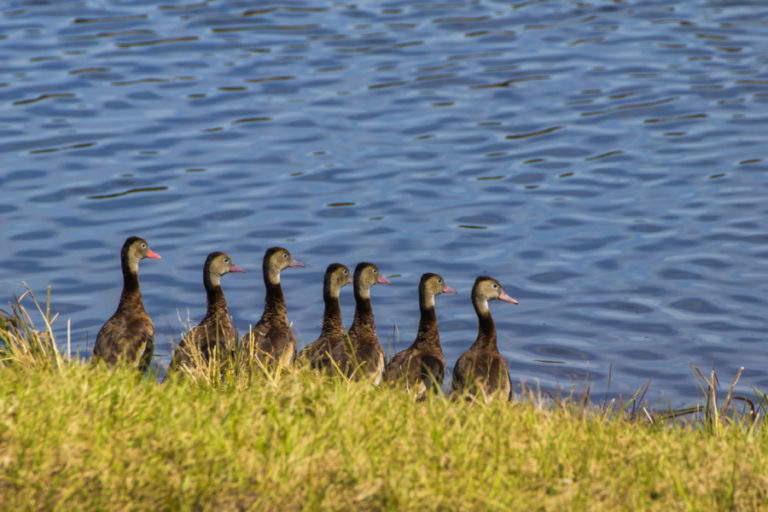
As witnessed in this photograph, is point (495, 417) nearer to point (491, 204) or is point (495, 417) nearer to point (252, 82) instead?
point (491, 204)

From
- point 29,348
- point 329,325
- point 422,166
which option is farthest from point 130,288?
point 422,166

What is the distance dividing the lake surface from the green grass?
433 cm

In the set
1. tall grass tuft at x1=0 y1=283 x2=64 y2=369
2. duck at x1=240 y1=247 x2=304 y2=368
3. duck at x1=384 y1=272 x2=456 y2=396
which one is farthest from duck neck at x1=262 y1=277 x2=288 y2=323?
tall grass tuft at x1=0 y1=283 x2=64 y2=369

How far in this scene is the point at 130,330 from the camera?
976 centimetres

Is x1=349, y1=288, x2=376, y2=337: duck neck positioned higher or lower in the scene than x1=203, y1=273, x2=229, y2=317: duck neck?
lower

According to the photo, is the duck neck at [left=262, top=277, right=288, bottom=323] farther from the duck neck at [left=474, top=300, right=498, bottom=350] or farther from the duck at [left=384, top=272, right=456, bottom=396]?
the duck neck at [left=474, top=300, right=498, bottom=350]

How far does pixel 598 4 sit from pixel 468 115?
7.34m

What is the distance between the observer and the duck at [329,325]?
9.44 meters

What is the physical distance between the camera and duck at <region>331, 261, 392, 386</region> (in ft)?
30.5

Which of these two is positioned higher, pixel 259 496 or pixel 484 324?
pixel 259 496

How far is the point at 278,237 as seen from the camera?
14477 millimetres

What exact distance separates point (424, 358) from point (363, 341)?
2.26ft

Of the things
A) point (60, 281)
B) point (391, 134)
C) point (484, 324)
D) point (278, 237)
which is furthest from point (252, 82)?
point (484, 324)

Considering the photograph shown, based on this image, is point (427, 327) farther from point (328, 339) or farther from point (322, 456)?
point (322, 456)
